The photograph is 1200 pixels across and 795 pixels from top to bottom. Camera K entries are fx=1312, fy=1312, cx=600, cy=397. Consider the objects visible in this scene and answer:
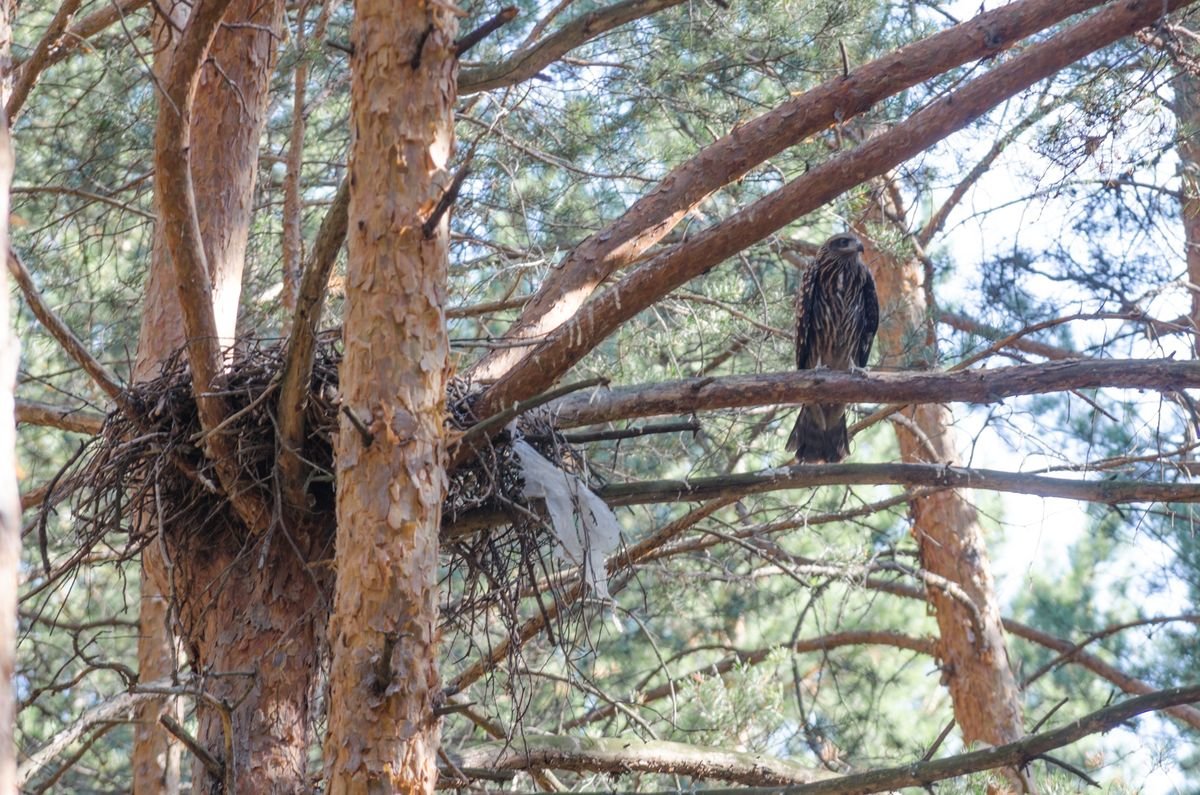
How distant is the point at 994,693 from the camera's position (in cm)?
743

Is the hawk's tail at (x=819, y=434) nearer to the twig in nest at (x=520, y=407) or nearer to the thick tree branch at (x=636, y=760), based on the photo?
the thick tree branch at (x=636, y=760)

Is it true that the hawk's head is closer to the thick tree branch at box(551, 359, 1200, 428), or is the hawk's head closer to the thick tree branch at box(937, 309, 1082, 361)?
the thick tree branch at box(937, 309, 1082, 361)

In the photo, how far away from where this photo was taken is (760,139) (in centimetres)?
382

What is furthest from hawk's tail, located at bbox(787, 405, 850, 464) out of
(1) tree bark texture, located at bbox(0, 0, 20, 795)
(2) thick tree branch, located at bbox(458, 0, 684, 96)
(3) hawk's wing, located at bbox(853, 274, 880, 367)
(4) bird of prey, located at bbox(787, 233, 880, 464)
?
(1) tree bark texture, located at bbox(0, 0, 20, 795)

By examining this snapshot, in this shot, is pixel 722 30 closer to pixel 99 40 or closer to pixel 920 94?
pixel 920 94

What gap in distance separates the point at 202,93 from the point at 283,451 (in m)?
2.05

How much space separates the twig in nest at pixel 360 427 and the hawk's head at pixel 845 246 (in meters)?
4.36

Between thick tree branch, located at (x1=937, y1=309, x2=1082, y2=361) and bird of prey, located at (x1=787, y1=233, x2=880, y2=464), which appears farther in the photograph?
thick tree branch, located at (x1=937, y1=309, x2=1082, y2=361)

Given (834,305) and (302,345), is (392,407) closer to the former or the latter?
(302,345)

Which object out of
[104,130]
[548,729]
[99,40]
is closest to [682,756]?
[548,729]

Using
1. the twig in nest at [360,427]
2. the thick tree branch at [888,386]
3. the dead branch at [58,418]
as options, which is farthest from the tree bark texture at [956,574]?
the twig in nest at [360,427]

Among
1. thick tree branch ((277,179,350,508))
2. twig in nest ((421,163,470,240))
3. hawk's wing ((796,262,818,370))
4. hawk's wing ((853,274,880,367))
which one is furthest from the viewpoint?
hawk's wing ((853,274,880,367))

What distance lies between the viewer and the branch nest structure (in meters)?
3.31

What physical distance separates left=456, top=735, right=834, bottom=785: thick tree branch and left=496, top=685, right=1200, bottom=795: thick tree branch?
1.68 feet
